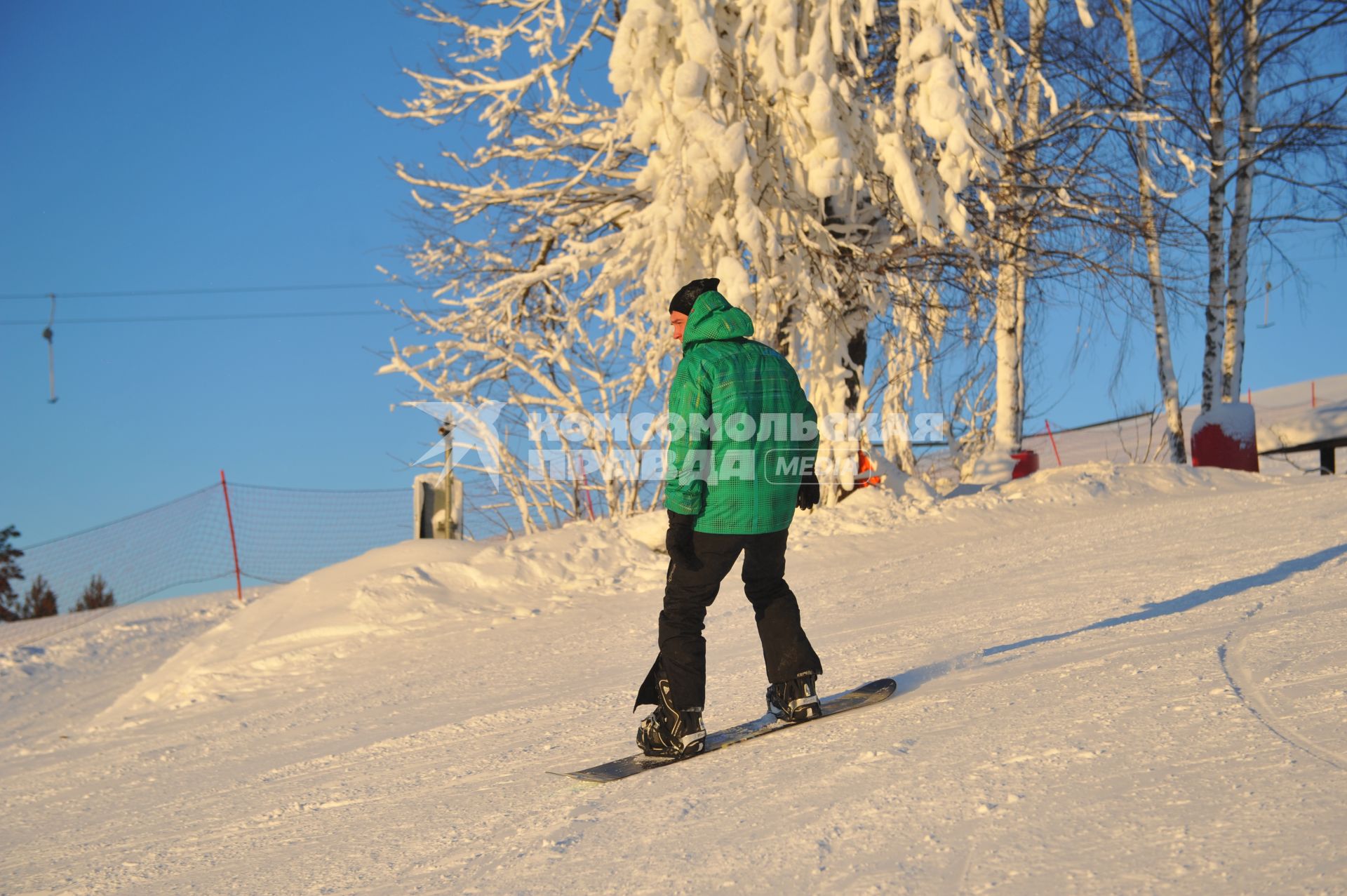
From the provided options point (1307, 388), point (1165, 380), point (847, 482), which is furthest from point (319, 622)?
point (1307, 388)

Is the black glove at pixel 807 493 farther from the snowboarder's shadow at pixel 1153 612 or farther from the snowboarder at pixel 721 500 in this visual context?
the snowboarder's shadow at pixel 1153 612

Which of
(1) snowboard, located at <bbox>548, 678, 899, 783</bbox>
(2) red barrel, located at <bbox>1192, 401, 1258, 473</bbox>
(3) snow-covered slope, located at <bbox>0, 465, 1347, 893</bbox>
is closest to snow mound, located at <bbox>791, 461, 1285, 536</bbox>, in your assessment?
(3) snow-covered slope, located at <bbox>0, 465, 1347, 893</bbox>

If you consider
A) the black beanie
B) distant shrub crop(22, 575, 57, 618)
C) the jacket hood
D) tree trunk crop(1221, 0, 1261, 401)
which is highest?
tree trunk crop(1221, 0, 1261, 401)

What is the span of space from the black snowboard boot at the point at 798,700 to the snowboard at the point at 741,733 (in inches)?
1.2

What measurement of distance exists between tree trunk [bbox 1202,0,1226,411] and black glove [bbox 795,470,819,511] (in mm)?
13072

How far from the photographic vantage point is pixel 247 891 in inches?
132

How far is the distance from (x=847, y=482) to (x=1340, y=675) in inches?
290

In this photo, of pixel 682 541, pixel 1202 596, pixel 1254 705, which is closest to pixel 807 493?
pixel 682 541

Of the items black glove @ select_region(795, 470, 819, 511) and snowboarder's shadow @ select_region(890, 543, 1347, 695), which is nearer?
black glove @ select_region(795, 470, 819, 511)

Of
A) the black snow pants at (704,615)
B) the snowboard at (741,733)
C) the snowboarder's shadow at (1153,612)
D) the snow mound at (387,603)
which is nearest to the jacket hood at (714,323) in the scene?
the black snow pants at (704,615)

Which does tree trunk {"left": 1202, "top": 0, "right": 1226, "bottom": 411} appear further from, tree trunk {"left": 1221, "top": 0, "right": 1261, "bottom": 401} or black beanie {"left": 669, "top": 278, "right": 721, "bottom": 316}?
black beanie {"left": 669, "top": 278, "right": 721, "bottom": 316}

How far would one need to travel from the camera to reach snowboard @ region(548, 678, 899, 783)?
3.95 m

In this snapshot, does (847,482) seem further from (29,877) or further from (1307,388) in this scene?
(1307,388)

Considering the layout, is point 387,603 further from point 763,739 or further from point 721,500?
point 721,500
